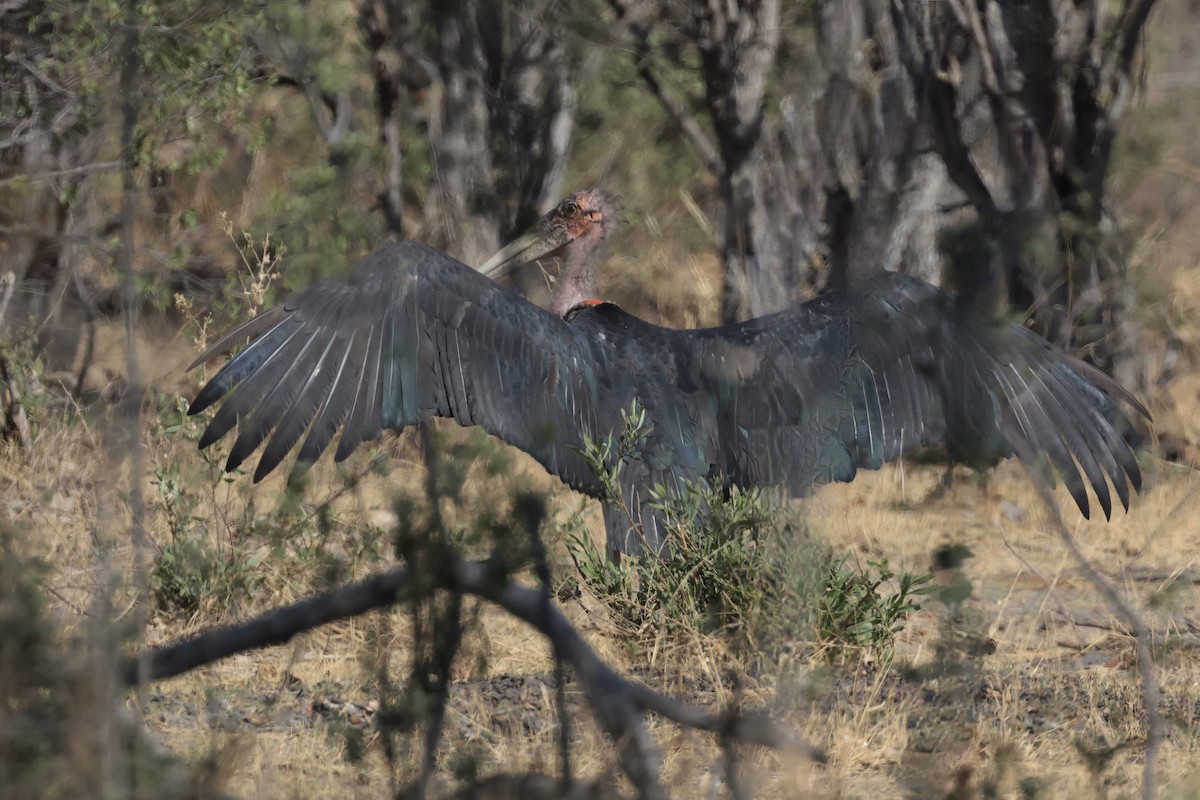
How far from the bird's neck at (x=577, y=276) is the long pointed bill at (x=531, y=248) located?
0.40 feet

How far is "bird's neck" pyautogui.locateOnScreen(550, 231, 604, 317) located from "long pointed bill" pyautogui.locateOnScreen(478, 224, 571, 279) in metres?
0.12

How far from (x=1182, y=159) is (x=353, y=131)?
20.8 ft

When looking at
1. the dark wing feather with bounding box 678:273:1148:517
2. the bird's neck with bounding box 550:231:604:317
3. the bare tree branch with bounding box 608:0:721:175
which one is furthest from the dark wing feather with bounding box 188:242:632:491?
the bare tree branch with bounding box 608:0:721:175

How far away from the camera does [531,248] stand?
312 inches

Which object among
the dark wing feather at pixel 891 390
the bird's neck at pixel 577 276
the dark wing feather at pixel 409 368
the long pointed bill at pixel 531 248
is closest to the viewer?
the dark wing feather at pixel 409 368

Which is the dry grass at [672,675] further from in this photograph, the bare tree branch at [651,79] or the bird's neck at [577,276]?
the bare tree branch at [651,79]

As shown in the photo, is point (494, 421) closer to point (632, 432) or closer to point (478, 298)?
point (478, 298)

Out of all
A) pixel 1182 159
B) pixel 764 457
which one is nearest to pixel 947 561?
pixel 764 457

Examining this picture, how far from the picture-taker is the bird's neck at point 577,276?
7512 mm

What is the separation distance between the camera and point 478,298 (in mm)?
5652

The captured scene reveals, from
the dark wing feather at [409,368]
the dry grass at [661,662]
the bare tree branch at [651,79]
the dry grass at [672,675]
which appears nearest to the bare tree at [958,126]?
the bare tree branch at [651,79]

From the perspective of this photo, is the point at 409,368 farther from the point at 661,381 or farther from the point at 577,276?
the point at 577,276

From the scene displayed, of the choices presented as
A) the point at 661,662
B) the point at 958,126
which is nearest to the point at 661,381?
the point at 661,662

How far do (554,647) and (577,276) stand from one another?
475cm
